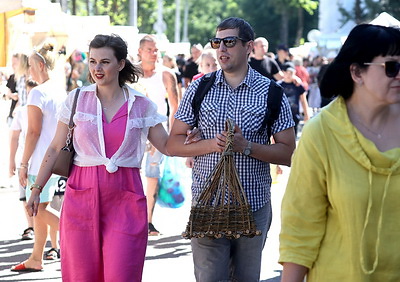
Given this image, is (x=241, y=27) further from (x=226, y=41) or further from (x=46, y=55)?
(x=46, y=55)

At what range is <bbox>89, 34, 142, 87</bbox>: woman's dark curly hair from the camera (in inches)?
242

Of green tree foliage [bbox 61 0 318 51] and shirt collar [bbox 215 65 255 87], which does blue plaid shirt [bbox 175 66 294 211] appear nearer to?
shirt collar [bbox 215 65 255 87]

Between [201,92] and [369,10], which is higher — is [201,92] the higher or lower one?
the higher one

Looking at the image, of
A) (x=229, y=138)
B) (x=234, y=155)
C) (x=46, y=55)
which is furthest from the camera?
(x=46, y=55)

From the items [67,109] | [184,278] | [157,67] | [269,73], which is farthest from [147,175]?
[67,109]

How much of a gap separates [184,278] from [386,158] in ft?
15.8

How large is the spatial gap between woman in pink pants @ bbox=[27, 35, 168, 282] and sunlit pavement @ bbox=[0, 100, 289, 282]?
0.14m

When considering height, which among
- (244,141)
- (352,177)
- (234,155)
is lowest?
(234,155)

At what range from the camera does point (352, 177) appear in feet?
12.0

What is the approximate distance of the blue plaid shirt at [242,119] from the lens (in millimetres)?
5523

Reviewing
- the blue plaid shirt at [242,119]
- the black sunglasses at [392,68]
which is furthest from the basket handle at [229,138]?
the black sunglasses at [392,68]

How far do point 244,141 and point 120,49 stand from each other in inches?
48.8

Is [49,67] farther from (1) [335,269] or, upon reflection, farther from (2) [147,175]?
(1) [335,269]

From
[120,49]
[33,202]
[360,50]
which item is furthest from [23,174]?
[360,50]
